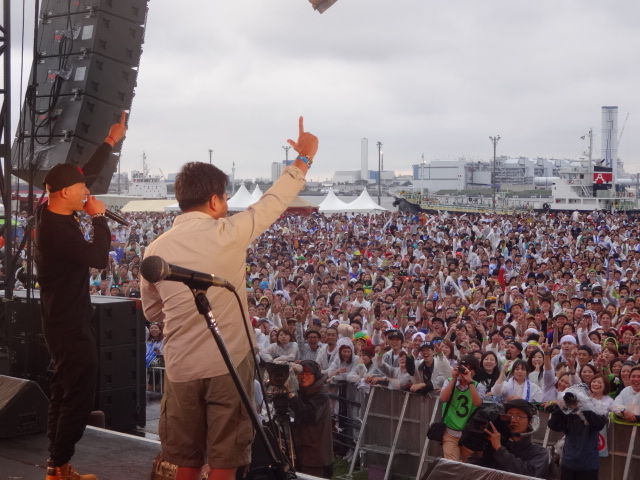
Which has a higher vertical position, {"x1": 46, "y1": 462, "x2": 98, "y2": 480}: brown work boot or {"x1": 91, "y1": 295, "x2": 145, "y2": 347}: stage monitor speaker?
{"x1": 91, "y1": 295, "x2": 145, "y2": 347}: stage monitor speaker

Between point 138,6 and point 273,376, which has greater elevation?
point 138,6

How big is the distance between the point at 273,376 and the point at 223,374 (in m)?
2.63

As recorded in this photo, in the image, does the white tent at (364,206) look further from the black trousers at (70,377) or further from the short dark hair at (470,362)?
the black trousers at (70,377)

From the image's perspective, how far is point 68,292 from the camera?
3246 mm

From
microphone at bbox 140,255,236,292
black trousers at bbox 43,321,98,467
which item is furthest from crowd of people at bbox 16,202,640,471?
microphone at bbox 140,255,236,292

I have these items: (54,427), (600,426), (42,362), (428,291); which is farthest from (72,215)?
(428,291)

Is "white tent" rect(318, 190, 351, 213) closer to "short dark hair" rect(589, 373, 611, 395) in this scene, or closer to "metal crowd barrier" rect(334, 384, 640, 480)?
"metal crowd barrier" rect(334, 384, 640, 480)

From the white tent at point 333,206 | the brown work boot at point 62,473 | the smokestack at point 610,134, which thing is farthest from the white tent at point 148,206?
the smokestack at point 610,134

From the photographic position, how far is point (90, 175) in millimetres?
3889

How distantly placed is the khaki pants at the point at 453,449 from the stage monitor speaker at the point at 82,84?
313 centimetres

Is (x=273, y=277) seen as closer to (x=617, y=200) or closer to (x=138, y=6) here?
(x=138, y=6)

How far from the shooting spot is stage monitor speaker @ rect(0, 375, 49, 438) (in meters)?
4.38

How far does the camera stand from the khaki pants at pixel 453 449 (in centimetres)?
591

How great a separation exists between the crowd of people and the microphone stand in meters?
0.96
